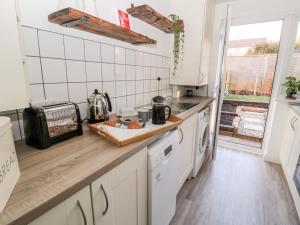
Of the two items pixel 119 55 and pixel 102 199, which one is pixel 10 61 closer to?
pixel 102 199

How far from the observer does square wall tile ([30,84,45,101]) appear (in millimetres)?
930

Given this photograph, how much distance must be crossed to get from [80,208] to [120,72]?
1155 mm

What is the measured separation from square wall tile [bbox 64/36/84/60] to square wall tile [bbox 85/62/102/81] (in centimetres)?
8

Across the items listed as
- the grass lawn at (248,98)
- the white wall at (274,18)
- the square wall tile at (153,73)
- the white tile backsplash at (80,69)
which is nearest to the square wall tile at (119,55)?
the white tile backsplash at (80,69)

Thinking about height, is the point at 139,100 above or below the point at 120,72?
below

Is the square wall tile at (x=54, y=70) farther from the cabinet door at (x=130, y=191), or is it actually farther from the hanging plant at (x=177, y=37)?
the hanging plant at (x=177, y=37)

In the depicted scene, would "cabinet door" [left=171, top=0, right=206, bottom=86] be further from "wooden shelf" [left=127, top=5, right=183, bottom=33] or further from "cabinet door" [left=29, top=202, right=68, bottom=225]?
"cabinet door" [left=29, top=202, right=68, bottom=225]

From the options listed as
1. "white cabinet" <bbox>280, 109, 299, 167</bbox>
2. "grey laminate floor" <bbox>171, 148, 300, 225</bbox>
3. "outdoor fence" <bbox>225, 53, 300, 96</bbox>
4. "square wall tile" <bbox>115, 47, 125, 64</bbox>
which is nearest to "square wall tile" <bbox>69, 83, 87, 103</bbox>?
"square wall tile" <bbox>115, 47, 125, 64</bbox>

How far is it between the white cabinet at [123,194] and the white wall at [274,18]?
2230mm

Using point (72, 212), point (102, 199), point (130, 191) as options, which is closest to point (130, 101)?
point (130, 191)

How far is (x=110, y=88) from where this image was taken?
56.3 inches

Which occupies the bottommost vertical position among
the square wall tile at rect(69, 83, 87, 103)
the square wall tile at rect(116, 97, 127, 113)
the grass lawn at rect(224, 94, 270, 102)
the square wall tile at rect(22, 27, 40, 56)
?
the grass lawn at rect(224, 94, 270, 102)

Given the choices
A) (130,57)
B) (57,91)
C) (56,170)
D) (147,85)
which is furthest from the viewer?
(147,85)

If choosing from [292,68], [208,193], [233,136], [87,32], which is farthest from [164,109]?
[233,136]
